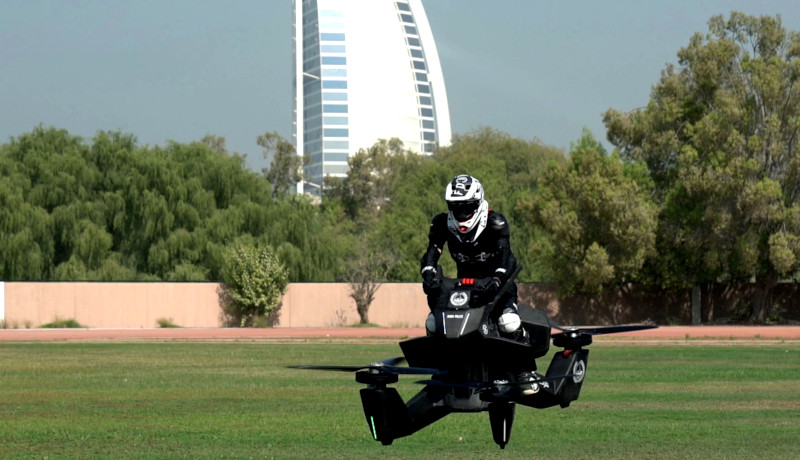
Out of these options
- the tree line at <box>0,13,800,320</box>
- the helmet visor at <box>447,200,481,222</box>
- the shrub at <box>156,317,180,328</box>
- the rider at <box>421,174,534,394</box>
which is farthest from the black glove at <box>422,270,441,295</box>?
the shrub at <box>156,317,180,328</box>

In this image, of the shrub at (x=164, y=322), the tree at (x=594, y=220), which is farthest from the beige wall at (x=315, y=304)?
the tree at (x=594, y=220)

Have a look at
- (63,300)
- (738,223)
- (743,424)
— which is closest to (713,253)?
(738,223)

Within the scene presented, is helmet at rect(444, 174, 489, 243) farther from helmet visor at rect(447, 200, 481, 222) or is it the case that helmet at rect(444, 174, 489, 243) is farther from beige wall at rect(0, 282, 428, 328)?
beige wall at rect(0, 282, 428, 328)

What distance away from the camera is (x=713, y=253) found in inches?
2188

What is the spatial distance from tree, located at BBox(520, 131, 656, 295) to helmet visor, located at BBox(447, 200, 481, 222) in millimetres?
48600

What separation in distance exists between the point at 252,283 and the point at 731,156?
2459cm

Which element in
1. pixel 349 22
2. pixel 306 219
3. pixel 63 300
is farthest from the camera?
pixel 349 22

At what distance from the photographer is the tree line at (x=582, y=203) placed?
55.0 m

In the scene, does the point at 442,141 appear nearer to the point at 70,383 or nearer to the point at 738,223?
the point at 738,223

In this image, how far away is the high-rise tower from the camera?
183500 mm

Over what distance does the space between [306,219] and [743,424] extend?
167 ft

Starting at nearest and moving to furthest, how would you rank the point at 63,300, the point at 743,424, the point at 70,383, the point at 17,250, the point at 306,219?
the point at 743,424 → the point at 70,383 → the point at 63,300 → the point at 17,250 → the point at 306,219

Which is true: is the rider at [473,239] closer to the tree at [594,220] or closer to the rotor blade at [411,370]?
the rotor blade at [411,370]

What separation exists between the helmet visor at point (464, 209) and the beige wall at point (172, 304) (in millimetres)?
50431
